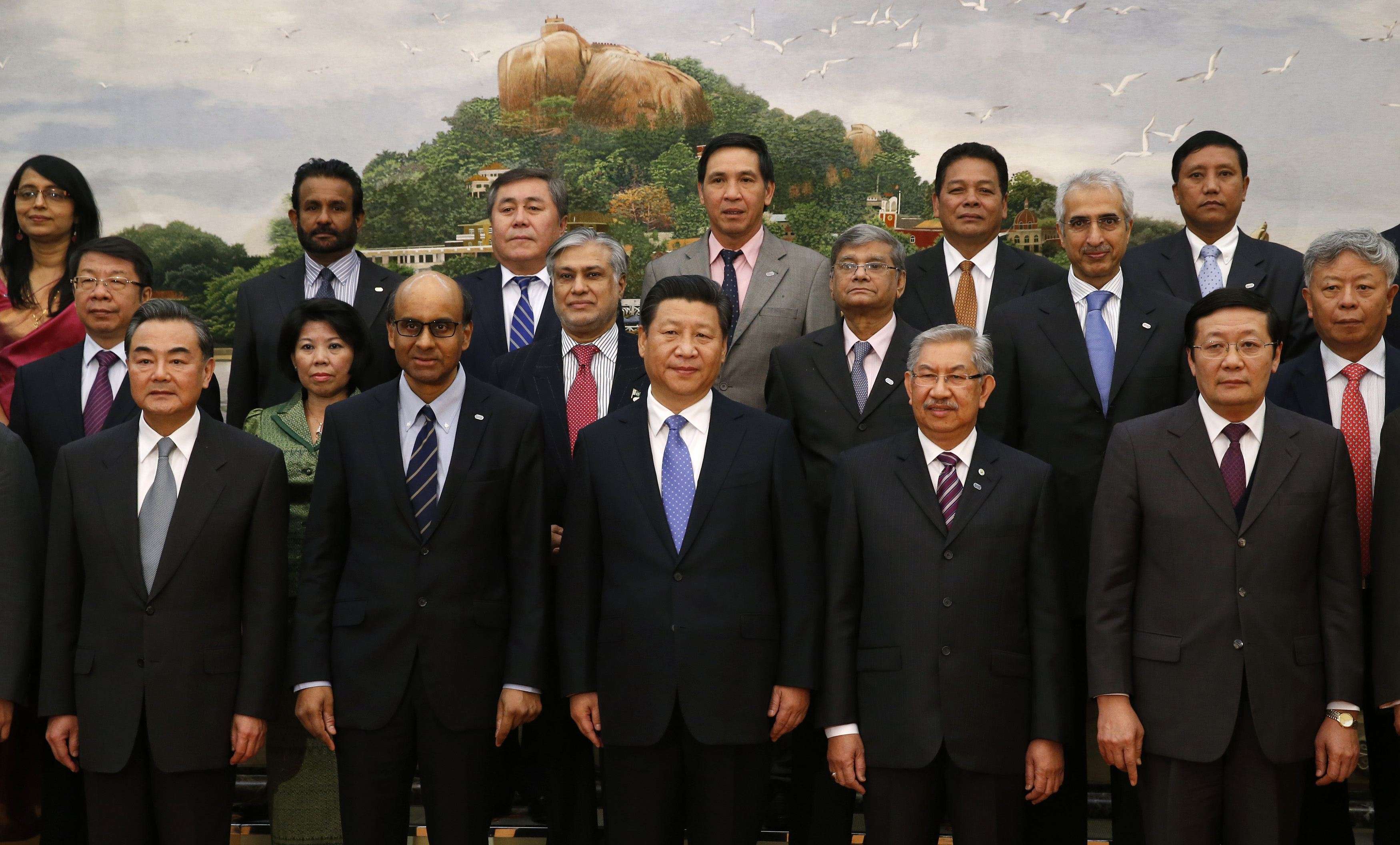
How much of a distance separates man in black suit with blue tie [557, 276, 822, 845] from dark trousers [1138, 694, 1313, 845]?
Answer: 0.93 metres

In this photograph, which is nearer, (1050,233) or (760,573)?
(760,573)

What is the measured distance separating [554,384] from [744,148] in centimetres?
123

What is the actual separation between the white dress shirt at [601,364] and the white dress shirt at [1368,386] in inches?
83.0

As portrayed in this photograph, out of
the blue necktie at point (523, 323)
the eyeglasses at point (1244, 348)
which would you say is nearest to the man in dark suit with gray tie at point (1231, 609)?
the eyeglasses at point (1244, 348)

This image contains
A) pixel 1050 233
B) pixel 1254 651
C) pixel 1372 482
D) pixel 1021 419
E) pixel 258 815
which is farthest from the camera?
pixel 1050 233

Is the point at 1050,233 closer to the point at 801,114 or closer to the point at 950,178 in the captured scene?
the point at 801,114

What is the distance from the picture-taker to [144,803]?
3.25 metres

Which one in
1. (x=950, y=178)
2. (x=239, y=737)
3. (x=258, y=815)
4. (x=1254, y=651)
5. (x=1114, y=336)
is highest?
(x=950, y=178)

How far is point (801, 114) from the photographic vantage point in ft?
21.3

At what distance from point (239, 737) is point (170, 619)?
36 centimetres

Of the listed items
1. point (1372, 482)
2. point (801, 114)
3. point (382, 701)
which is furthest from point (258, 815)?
point (801, 114)

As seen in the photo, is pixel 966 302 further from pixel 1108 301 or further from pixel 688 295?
pixel 688 295

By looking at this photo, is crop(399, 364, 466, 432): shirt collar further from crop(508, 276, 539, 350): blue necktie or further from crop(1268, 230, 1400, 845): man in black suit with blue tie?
crop(1268, 230, 1400, 845): man in black suit with blue tie

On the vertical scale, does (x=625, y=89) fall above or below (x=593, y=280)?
above
